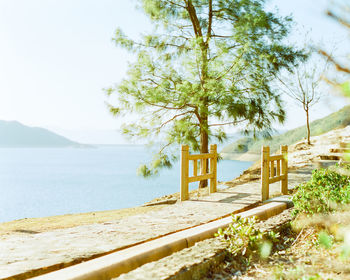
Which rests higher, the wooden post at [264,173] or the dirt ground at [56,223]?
the wooden post at [264,173]

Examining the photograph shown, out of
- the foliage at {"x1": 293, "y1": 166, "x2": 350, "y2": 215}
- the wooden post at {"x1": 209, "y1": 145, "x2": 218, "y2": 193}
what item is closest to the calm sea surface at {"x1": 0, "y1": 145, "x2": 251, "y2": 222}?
the wooden post at {"x1": 209, "y1": 145, "x2": 218, "y2": 193}

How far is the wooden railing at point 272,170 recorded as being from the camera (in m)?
6.76

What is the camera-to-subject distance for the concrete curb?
2461 millimetres

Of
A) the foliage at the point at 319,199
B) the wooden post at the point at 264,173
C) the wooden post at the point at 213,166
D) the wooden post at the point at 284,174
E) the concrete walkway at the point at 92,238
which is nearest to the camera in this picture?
the concrete walkway at the point at 92,238

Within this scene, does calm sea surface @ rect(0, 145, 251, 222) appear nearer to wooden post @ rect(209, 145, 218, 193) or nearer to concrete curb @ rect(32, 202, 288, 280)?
wooden post @ rect(209, 145, 218, 193)

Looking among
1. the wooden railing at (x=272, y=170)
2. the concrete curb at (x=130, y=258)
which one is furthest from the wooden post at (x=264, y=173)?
the concrete curb at (x=130, y=258)

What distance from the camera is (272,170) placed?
7.27 meters

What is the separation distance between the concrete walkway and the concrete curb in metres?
0.59

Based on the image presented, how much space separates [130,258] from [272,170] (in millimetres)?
5078

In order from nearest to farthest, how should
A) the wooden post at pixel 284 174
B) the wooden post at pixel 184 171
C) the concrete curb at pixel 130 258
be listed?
the concrete curb at pixel 130 258 < the wooden post at pixel 184 171 < the wooden post at pixel 284 174

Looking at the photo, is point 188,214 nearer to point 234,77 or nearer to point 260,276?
point 260,276

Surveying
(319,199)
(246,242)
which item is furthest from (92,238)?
(319,199)

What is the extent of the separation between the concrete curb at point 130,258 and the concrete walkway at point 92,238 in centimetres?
59

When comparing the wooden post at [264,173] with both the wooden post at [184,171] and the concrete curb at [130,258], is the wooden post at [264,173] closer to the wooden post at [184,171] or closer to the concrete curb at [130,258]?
the wooden post at [184,171]
